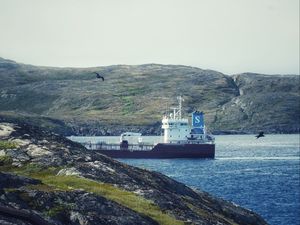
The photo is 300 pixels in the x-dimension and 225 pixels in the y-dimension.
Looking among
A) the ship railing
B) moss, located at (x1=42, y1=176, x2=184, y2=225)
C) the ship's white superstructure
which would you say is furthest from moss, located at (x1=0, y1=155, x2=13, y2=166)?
the ship's white superstructure

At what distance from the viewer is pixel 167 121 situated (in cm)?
15438

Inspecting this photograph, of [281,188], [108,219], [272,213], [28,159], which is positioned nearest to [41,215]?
[108,219]

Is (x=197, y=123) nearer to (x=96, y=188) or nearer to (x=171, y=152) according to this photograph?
(x=171, y=152)

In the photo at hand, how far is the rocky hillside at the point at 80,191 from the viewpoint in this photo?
1897cm

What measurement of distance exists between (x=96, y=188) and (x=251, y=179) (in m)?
80.0

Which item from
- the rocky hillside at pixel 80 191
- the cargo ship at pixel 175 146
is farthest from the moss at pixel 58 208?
the cargo ship at pixel 175 146

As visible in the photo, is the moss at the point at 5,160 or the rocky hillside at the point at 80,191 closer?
the rocky hillside at the point at 80,191

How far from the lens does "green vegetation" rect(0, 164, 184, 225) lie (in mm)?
21719

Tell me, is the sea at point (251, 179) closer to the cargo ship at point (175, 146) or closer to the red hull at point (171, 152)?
the red hull at point (171, 152)

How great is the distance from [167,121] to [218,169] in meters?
36.7

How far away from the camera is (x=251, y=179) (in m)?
99.8

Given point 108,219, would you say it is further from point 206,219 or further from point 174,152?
point 174,152

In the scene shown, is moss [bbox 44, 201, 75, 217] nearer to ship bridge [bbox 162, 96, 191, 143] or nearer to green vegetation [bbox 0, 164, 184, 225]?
green vegetation [bbox 0, 164, 184, 225]

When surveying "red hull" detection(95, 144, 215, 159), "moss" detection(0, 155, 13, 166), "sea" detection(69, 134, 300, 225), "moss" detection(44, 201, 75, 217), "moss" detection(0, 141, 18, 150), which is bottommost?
"sea" detection(69, 134, 300, 225)
